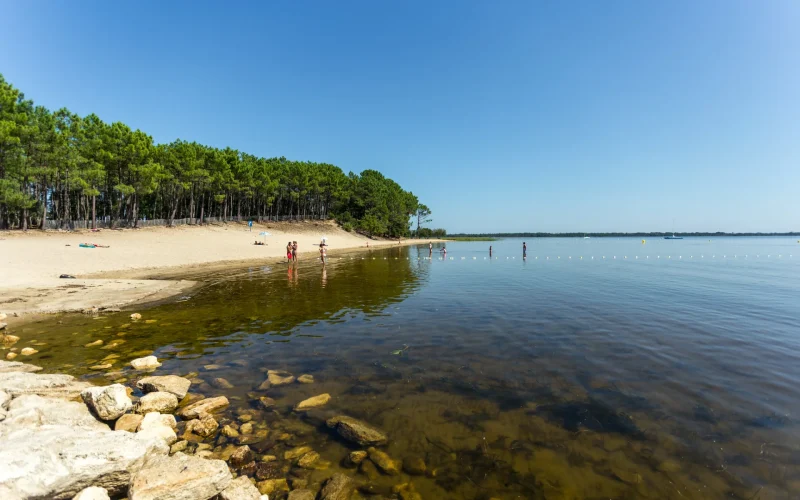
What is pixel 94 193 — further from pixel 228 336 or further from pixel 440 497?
pixel 440 497

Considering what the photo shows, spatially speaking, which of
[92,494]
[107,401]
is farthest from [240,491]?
[107,401]

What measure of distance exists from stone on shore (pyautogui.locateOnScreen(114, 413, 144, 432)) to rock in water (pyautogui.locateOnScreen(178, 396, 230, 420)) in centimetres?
73

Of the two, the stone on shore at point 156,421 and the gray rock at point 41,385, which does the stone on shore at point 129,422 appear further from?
the gray rock at point 41,385

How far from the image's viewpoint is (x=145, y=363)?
1015cm

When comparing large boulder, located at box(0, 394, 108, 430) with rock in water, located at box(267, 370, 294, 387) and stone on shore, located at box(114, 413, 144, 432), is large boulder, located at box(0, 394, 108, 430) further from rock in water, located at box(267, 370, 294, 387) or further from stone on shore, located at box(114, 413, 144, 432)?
rock in water, located at box(267, 370, 294, 387)

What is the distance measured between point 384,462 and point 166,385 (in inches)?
230

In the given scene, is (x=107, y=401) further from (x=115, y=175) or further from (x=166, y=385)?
(x=115, y=175)

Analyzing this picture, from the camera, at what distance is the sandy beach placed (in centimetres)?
1794

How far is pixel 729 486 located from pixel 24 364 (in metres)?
16.4

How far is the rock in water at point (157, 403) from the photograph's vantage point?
7527 mm

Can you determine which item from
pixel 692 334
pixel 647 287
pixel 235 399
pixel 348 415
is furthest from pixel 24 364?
pixel 647 287

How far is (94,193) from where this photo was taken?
52.8 m

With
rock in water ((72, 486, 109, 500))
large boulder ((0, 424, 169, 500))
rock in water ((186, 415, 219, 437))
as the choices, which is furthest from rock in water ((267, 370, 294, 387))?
rock in water ((72, 486, 109, 500))

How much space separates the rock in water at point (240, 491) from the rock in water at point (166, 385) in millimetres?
4111
